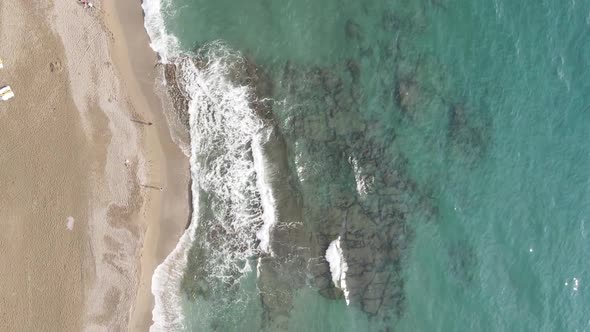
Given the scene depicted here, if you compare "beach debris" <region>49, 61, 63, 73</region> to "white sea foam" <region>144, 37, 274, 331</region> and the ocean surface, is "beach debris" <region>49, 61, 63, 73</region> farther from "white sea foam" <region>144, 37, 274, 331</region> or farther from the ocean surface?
the ocean surface

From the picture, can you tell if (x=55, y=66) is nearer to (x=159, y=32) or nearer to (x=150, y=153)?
(x=159, y=32)

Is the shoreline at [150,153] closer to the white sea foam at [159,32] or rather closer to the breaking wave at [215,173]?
the white sea foam at [159,32]

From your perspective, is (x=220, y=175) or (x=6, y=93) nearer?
(x=6, y=93)

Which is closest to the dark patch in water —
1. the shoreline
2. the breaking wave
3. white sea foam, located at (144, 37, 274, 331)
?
white sea foam, located at (144, 37, 274, 331)

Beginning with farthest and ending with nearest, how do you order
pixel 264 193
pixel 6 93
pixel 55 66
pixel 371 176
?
1. pixel 264 193
2. pixel 371 176
3. pixel 55 66
4. pixel 6 93

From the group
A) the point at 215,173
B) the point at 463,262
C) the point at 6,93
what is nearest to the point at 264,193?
the point at 215,173

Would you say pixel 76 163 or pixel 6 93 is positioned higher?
pixel 6 93

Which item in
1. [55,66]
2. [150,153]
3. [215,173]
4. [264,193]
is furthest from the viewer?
[264,193]
